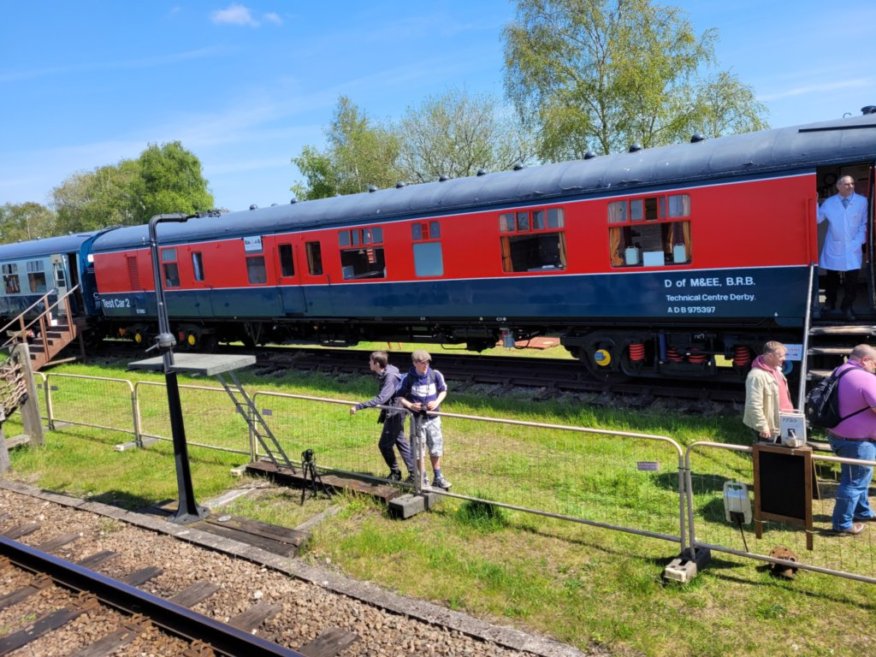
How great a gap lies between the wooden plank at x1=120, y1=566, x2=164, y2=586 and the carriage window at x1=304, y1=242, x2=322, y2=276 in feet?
30.6

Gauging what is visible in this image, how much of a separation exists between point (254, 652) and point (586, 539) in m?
2.92

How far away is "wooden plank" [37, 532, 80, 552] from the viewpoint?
675 centimetres

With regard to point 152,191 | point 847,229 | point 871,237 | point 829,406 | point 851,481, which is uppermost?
point 152,191

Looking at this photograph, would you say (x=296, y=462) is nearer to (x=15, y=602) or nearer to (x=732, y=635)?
(x=15, y=602)

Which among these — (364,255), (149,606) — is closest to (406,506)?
(149,606)

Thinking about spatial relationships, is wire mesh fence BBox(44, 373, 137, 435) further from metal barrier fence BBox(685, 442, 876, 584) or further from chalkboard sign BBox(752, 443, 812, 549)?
chalkboard sign BBox(752, 443, 812, 549)

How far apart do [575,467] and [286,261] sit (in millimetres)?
9717

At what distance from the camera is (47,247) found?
21.8 metres

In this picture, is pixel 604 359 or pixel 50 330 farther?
pixel 50 330

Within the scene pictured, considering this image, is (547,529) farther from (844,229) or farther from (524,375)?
(524,375)

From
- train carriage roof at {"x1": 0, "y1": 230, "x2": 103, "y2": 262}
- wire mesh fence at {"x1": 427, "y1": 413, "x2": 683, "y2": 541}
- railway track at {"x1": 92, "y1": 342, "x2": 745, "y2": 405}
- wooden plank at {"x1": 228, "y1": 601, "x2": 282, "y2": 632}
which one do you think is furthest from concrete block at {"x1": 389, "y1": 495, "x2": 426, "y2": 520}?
train carriage roof at {"x1": 0, "y1": 230, "x2": 103, "y2": 262}

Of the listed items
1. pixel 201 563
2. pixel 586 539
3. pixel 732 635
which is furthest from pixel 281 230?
pixel 732 635

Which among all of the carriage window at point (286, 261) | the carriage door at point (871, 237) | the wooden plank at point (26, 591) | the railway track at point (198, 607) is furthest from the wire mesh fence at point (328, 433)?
the carriage door at point (871, 237)

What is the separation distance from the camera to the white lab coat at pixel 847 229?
8555 millimetres
